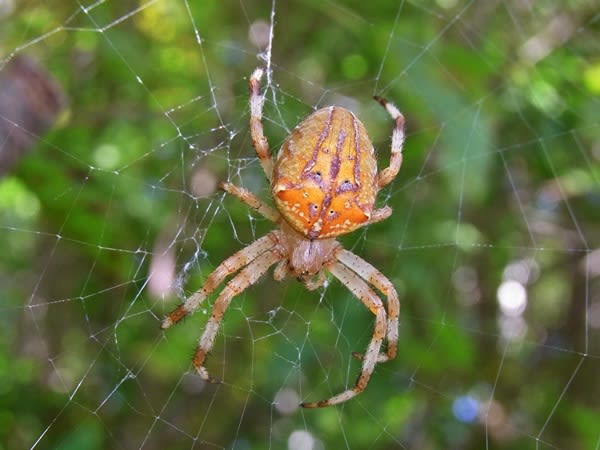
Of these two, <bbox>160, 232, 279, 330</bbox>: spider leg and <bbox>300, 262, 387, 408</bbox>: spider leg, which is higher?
<bbox>160, 232, 279, 330</bbox>: spider leg

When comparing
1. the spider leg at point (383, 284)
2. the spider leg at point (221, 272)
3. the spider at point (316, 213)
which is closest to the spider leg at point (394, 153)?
the spider at point (316, 213)

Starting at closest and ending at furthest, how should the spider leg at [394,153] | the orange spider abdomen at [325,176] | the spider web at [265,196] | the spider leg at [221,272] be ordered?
the orange spider abdomen at [325,176] → the spider leg at [221,272] → the spider leg at [394,153] → the spider web at [265,196]

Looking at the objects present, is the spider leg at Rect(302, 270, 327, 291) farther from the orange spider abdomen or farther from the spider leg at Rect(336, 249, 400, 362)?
the orange spider abdomen

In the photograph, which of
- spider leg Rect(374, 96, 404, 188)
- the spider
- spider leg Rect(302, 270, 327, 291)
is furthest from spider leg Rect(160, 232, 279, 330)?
spider leg Rect(374, 96, 404, 188)

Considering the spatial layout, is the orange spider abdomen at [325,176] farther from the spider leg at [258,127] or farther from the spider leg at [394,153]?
the spider leg at [394,153]

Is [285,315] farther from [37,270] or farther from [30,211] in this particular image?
[37,270]

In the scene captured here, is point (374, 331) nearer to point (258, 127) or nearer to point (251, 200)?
point (251, 200)
